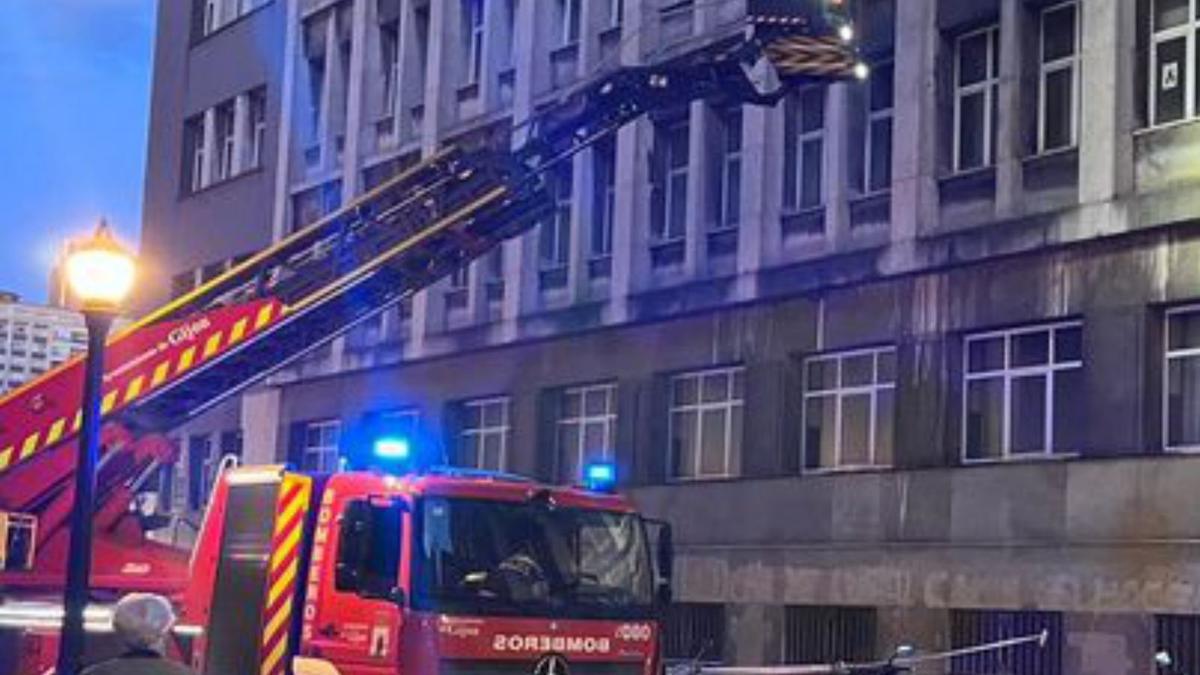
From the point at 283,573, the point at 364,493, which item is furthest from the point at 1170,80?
the point at 283,573

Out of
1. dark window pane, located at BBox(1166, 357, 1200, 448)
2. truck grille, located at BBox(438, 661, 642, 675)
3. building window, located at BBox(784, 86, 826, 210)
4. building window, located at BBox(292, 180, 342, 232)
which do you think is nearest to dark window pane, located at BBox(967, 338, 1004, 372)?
dark window pane, located at BBox(1166, 357, 1200, 448)

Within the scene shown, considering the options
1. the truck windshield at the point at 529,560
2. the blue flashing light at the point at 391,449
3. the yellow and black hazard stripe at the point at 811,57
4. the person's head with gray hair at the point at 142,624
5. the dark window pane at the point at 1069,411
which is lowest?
the person's head with gray hair at the point at 142,624

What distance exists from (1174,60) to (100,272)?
13586 millimetres

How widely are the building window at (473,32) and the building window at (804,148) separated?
9.00 metres

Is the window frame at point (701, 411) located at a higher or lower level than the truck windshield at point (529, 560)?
higher

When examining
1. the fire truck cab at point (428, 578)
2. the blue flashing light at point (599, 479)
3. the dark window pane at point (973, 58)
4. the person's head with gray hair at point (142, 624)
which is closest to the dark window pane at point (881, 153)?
the dark window pane at point (973, 58)

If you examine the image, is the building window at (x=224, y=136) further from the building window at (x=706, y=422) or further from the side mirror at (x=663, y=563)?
the side mirror at (x=663, y=563)

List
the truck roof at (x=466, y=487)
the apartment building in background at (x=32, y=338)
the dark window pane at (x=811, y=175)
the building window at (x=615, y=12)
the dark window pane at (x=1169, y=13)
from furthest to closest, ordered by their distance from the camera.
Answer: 1. the building window at (x=615, y=12)
2. the dark window pane at (x=811, y=175)
3. the dark window pane at (x=1169, y=13)
4. the apartment building in background at (x=32, y=338)
5. the truck roof at (x=466, y=487)

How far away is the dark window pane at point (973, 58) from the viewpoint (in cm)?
2222

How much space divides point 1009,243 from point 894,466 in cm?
323

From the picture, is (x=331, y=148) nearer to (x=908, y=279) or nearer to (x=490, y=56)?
(x=490, y=56)

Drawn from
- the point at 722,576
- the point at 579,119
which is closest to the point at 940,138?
the point at 722,576

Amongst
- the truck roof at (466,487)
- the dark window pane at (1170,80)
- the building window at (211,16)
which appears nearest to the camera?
the truck roof at (466,487)

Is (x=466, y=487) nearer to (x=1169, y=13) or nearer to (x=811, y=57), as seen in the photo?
(x=811, y=57)
